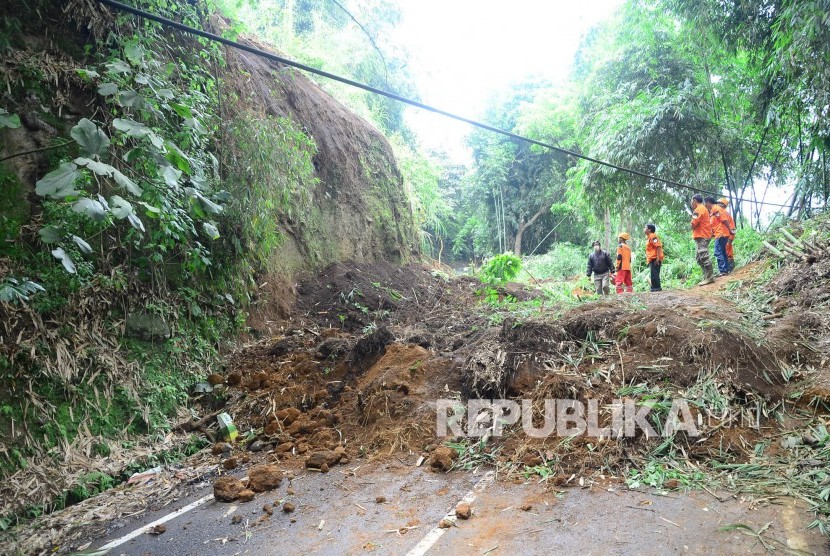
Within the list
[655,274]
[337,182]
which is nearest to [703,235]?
[655,274]

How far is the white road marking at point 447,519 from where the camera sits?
3105 mm

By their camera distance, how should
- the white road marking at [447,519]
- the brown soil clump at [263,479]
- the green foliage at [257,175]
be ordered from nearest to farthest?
the white road marking at [447,519] < the brown soil clump at [263,479] < the green foliage at [257,175]

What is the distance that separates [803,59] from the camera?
270 inches

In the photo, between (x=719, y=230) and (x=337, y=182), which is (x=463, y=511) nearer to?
(x=719, y=230)

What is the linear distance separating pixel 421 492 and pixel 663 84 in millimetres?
13470

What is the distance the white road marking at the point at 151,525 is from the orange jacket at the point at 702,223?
906cm

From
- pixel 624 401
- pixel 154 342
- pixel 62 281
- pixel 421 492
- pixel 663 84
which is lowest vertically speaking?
pixel 421 492

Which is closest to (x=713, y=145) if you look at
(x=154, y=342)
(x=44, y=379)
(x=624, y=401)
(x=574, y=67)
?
(x=574, y=67)

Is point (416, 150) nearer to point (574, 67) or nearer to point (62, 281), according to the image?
point (574, 67)

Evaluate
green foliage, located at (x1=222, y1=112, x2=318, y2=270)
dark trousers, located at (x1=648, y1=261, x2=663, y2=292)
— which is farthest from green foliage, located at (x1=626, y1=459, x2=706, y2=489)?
dark trousers, located at (x1=648, y1=261, x2=663, y2=292)

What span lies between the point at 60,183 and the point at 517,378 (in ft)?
13.0

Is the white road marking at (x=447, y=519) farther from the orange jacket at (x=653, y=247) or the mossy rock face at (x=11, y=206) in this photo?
the orange jacket at (x=653, y=247)

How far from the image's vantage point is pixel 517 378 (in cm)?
495

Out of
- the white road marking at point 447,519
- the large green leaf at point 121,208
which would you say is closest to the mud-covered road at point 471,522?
the white road marking at point 447,519
